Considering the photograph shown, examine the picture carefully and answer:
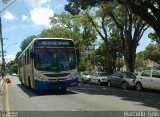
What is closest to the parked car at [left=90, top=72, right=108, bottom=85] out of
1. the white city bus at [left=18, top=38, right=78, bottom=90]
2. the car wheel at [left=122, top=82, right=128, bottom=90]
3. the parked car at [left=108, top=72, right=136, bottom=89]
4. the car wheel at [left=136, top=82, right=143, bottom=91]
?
the parked car at [left=108, top=72, right=136, bottom=89]

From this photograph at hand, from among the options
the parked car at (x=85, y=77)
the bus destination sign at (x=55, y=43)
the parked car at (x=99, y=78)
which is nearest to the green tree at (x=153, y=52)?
the parked car at (x=85, y=77)

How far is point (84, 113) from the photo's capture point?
14.5 meters

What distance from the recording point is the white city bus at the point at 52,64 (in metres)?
23.9

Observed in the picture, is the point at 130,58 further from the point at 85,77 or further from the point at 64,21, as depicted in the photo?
the point at 64,21

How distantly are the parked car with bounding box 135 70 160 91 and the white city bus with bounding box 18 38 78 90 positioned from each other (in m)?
5.87

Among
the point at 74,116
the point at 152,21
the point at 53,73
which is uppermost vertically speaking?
the point at 152,21

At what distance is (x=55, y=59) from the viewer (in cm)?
2405

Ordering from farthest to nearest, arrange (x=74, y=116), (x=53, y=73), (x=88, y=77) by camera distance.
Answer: (x=88, y=77) < (x=53, y=73) < (x=74, y=116)

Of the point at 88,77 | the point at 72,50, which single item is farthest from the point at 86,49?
the point at 72,50

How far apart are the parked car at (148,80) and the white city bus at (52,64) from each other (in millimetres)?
5874

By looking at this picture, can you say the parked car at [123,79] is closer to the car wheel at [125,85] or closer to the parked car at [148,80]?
the car wheel at [125,85]

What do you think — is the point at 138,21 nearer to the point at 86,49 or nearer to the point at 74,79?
the point at 74,79

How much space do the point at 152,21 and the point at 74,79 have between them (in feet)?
32.4

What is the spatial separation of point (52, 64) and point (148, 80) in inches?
306
